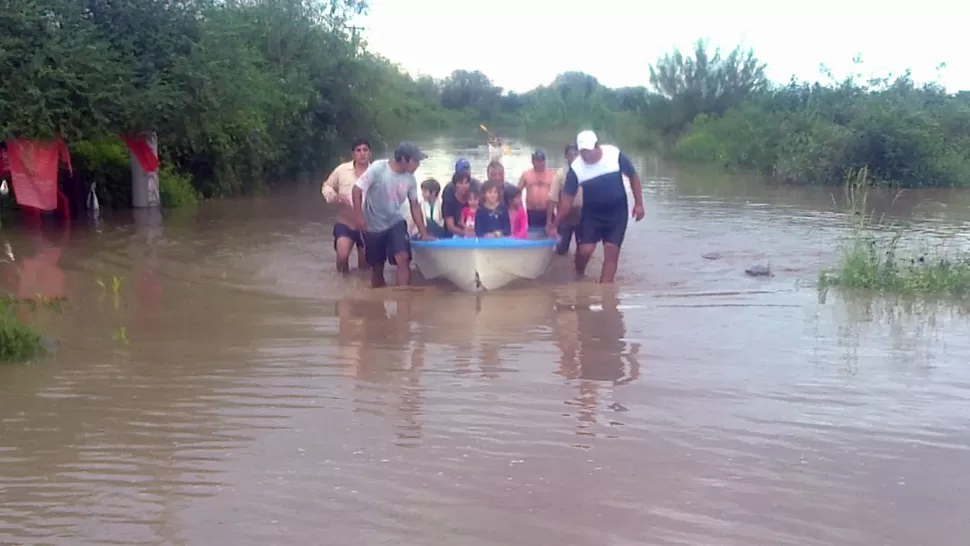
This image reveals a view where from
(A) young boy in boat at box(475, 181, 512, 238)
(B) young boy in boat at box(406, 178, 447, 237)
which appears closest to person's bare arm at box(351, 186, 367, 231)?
(B) young boy in boat at box(406, 178, 447, 237)

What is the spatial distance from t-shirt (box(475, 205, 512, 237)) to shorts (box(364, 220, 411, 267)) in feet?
2.56

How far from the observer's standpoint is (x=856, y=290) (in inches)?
407

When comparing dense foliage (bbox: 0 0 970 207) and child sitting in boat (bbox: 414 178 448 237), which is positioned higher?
dense foliage (bbox: 0 0 970 207)

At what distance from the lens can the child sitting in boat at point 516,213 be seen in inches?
460

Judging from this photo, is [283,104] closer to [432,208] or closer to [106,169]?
[106,169]

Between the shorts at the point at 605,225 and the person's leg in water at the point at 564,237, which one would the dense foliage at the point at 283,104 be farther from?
the shorts at the point at 605,225

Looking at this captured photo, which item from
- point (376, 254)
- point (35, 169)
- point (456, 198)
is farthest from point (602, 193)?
point (35, 169)

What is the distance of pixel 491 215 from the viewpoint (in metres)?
11.4

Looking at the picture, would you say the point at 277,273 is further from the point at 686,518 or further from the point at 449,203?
the point at 686,518

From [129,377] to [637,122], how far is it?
158 ft

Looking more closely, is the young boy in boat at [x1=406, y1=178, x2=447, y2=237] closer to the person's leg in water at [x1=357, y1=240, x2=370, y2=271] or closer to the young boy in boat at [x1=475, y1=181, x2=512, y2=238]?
the young boy in boat at [x1=475, y1=181, x2=512, y2=238]

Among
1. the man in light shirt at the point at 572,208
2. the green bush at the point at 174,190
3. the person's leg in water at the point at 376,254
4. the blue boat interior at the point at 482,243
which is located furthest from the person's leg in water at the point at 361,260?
the green bush at the point at 174,190

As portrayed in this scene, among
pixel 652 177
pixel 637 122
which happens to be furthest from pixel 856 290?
pixel 637 122

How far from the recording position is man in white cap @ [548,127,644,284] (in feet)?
35.4
